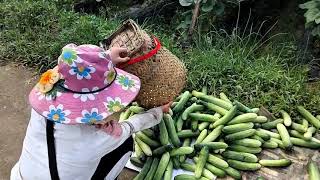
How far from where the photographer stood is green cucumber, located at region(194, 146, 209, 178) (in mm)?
4027

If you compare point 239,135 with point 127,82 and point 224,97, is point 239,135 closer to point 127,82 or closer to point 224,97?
point 224,97

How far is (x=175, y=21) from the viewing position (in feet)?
22.0

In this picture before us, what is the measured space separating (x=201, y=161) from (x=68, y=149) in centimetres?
141

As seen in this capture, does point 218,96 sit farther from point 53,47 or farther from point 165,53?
point 53,47

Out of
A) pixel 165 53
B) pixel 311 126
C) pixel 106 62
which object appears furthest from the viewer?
pixel 311 126

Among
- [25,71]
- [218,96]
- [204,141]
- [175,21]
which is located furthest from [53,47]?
[204,141]

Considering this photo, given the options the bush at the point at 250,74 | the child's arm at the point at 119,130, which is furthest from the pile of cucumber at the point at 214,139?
the child's arm at the point at 119,130

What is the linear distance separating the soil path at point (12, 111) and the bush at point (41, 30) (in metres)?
0.23

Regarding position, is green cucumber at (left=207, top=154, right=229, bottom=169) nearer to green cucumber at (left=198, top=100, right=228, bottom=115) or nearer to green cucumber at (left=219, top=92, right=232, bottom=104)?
green cucumber at (left=198, top=100, right=228, bottom=115)

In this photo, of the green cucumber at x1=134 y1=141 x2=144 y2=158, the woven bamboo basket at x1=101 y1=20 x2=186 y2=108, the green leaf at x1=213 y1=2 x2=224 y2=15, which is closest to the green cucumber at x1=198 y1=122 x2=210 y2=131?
the green cucumber at x1=134 y1=141 x2=144 y2=158

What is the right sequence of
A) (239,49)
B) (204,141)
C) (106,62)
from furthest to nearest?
1. (239,49)
2. (204,141)
3. (106,62)

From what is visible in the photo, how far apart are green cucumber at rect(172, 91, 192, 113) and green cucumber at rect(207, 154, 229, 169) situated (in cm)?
60

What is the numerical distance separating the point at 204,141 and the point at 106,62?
5.40 ft

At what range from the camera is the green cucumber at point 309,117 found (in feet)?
15.2
